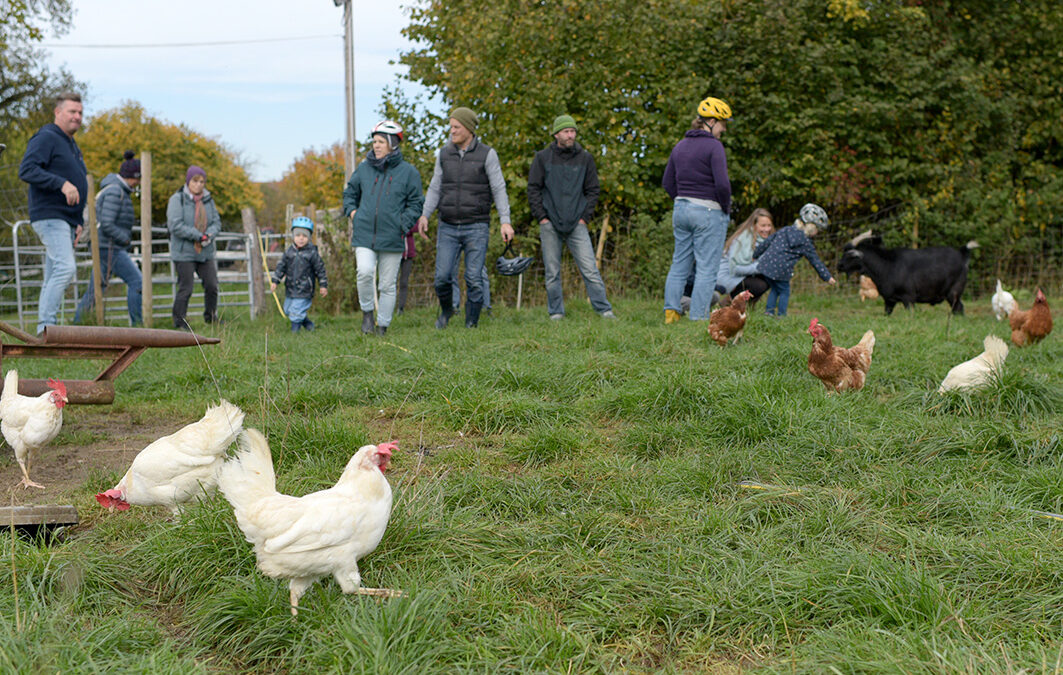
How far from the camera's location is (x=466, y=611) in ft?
8.79

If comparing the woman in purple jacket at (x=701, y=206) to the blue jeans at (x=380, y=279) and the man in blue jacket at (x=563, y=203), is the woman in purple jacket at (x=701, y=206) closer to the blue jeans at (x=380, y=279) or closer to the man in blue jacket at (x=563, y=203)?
the man in blue jacket at (x=563, y=203)

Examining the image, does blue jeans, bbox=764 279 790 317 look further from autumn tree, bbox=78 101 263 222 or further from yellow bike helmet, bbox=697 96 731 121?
autumn tree, bbox=78 101 263 222

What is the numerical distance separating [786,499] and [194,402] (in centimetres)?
387

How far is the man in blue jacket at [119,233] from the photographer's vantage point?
1056 centimetres

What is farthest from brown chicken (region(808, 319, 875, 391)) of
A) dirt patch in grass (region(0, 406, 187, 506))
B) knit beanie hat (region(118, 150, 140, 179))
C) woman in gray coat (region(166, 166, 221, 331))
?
knit beanie hat (region(118, 150, 140, 179))

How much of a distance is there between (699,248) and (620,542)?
19.1 ft

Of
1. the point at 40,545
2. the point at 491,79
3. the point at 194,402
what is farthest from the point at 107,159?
the point at 40,545

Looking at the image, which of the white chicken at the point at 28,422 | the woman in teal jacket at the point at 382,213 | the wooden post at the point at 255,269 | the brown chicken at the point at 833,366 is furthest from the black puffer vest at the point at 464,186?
the wooden post at the point at 255,269

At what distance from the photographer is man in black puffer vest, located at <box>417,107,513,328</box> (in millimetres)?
8609

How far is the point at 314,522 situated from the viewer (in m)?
2.63

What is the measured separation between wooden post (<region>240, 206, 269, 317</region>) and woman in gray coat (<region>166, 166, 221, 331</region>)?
2.27 m

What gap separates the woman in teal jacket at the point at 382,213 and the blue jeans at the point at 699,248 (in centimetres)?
269

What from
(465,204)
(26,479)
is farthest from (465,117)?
(26,479)

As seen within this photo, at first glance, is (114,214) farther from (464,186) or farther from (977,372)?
(977,372)
